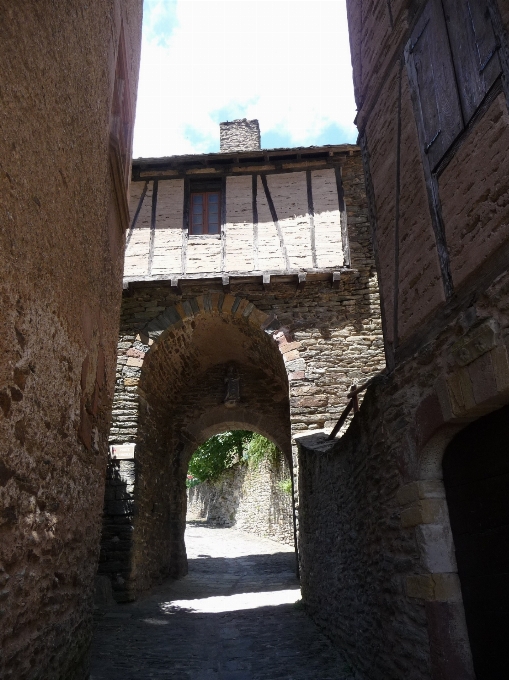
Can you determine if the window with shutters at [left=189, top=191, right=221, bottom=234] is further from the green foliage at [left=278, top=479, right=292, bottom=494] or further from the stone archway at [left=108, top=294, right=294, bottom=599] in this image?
the green foliage at [left=278, top=479, right=292, bottom=494]

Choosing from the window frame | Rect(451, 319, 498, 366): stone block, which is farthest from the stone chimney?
Rect(451, 319, 498, 366): stone block

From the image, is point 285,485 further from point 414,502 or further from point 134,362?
point 414,502

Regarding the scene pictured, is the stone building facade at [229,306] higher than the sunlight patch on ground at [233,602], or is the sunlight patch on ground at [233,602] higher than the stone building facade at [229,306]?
the stone building facade at [229,306]

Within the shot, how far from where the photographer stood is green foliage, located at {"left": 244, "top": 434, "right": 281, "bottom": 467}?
15134 mm

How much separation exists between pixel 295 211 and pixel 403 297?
5796 millimetres

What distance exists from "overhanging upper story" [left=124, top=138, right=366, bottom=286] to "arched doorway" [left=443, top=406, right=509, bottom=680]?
231 inches

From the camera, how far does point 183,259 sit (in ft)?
28.8

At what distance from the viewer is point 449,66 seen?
317 cm

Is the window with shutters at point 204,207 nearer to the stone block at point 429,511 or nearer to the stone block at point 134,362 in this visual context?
the stone block at point 134,362

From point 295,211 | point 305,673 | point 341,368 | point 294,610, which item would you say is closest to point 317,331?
point 341,368

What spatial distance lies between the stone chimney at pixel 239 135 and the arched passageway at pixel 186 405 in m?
4.11

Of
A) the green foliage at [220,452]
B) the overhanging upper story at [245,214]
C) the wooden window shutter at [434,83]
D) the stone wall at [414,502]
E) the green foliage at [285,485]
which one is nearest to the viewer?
the stone wall at [414,502]

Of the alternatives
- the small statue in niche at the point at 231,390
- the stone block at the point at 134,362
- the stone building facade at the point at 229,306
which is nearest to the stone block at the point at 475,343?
the stone building facade at the point at 229,306

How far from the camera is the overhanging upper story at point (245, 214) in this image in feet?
28.3
